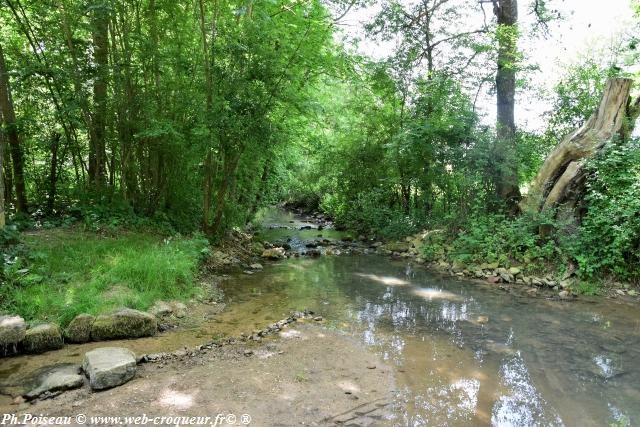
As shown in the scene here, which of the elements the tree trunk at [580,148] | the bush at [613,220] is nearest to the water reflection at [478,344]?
the bush at [613,220]

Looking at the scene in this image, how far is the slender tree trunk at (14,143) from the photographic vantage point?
827 cm

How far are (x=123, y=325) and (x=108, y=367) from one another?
1.22 metres

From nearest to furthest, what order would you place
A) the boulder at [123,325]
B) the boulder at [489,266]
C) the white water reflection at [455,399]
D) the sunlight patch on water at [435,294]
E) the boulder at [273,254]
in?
the white water reflection at [455,399] → the boulder at [123,325] → the sunlight patch on water at [435,294] → the boulder at [489,266] → the boulder at [273,254]

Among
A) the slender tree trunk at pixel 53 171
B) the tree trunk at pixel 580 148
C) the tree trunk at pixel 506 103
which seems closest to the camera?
the tree trunk at pixel 580 148

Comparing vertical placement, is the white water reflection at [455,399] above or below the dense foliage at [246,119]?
below

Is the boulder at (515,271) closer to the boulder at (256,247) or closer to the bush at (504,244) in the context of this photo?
the bush at (504,244)

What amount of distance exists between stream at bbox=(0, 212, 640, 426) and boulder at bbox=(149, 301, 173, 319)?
1.68 feet

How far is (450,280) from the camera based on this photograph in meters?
8.86

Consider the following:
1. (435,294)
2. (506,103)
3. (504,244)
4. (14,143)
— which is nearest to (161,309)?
(435,294)

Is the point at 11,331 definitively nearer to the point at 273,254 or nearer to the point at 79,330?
the point at 79,330

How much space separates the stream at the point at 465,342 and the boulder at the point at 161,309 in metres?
0.51

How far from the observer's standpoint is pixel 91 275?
19.5 ft

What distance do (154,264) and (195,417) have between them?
3.58 meters

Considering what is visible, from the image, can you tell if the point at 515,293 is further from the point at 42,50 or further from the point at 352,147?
the point at 42,50
